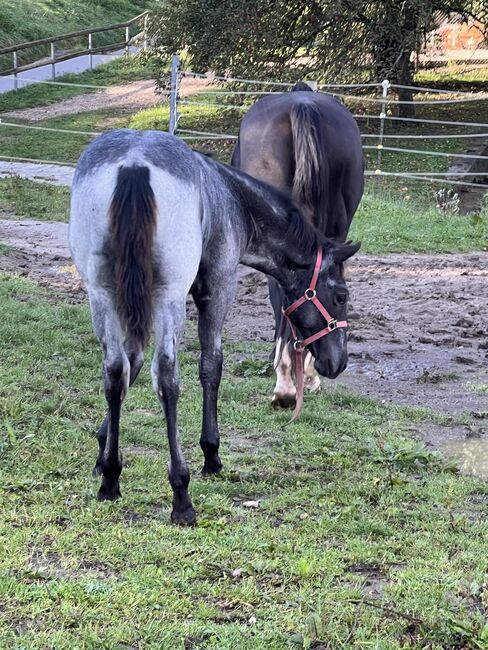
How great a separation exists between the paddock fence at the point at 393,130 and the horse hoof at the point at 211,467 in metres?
7.84

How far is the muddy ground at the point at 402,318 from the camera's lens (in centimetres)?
595

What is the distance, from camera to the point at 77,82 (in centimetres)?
2347

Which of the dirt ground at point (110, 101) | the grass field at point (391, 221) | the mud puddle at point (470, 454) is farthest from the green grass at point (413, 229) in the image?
the dirt ground at point (110, 101)

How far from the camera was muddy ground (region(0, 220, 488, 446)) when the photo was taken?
5953 mm

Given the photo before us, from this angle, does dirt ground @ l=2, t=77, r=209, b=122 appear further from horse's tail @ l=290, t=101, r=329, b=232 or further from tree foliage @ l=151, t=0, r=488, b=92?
horse's tail @ l=290, t=101, r=329, b=232

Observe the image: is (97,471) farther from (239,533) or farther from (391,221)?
(391,221)

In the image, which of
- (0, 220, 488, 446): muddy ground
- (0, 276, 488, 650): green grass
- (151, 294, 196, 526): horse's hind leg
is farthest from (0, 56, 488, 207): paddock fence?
(151, 294, 196, 526): horse's hind leg

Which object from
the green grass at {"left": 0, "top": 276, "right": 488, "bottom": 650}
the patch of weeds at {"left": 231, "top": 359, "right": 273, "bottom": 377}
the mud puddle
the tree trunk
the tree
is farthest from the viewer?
the tree trunk

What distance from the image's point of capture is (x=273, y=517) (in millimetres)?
3863

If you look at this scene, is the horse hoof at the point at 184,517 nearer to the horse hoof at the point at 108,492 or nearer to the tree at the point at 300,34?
the horse hoof at the point at 108,492

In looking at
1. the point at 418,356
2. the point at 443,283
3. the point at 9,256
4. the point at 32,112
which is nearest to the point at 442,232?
the point at 443,283

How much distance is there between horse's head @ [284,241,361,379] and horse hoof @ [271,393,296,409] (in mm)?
869

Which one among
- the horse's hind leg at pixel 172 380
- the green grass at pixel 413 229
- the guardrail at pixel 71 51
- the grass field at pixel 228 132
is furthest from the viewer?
the guardrail at pixel 71 51

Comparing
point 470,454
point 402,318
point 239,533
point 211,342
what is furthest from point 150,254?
point 402,318
